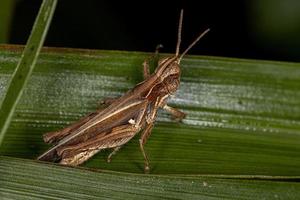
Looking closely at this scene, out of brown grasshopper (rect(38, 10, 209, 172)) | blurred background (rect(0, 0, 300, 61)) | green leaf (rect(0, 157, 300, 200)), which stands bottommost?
green leaf (rect(0, 157, 300, 200))

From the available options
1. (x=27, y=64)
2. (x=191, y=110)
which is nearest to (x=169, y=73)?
(x=191, y=110)

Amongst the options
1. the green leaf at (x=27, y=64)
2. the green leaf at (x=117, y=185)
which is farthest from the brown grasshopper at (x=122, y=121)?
the green leaf at (x=27, y=64)

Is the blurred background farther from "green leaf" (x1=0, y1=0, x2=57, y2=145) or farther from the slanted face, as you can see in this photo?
"green leaf" (x1=0, y1=0, x2=57, y2=145)

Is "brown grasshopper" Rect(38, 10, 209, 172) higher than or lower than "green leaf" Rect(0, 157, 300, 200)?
higher

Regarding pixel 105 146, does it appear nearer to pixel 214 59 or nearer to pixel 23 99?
pixel 23 99

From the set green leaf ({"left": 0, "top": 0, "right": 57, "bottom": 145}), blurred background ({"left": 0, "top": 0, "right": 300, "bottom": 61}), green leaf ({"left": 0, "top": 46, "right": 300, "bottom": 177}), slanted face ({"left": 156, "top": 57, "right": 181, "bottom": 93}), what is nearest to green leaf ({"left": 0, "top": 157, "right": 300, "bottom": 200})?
green leaf ({"left": 0, "top": 46, "right": 300, "bottom": 177})

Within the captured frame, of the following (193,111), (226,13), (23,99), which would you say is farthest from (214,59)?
(23,99)
